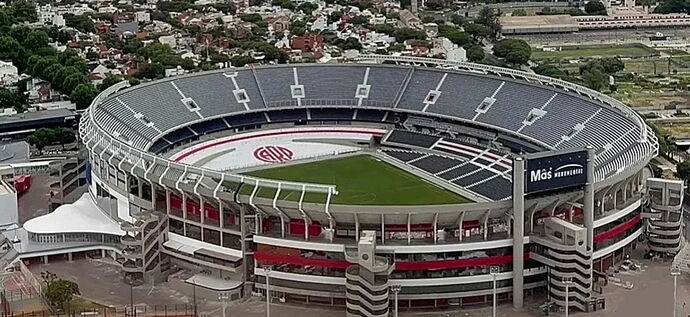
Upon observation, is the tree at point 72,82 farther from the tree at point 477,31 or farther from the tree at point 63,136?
the tree at point 477,31

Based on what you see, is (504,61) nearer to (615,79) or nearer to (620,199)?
(615,79)

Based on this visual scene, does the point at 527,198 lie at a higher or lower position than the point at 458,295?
higher

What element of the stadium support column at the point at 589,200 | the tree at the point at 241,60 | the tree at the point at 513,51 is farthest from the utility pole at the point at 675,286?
the tree at the point at 513,51

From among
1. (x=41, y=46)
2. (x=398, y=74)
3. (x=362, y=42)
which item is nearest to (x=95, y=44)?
(x=41, y=46)

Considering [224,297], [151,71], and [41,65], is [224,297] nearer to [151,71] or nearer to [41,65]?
[151,71]

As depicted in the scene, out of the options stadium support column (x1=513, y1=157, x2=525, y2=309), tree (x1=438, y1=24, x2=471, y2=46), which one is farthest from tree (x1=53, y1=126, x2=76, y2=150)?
tree (x1=438, y1=24, x2=471, y2=46)

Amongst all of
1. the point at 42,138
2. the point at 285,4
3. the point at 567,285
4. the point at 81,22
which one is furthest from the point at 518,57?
the point at 567,285
